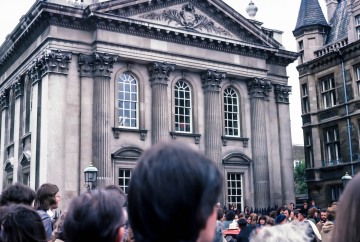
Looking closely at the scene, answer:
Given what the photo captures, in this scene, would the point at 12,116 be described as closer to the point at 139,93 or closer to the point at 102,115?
the point at 102,115

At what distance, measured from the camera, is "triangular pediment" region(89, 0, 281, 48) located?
2519 centimetres

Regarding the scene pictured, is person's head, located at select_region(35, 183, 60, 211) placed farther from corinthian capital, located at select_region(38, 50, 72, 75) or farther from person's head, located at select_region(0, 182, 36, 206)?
corinthian capital, located at select_region(38, 50, 72, 75)

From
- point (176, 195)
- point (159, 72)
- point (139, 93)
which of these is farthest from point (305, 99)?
point (176, 195)

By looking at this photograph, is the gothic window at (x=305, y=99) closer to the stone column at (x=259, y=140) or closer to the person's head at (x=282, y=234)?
the stone column at (x=259, y=140)

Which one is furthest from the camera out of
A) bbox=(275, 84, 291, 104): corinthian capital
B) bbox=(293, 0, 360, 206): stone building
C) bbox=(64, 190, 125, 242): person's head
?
bbox=(293, 0, 360, 206): stone building

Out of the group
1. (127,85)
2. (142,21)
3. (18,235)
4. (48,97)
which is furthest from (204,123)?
(18,235)

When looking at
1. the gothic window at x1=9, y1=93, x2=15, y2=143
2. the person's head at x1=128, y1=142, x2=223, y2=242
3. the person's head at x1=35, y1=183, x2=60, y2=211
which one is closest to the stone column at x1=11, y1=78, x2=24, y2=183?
the gothic window at x1=9, y1=93, x2=15, y2=143

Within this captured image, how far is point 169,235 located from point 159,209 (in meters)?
0.13

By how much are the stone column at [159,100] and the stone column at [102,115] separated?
8.27 feet

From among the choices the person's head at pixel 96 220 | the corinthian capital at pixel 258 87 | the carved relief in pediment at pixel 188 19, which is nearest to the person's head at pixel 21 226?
the person's head at pixel 96 220

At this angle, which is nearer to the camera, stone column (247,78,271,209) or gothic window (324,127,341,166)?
stone column (247,78,271,209)

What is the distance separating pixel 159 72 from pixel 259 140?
7566 mm

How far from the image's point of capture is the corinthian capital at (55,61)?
23.2 m

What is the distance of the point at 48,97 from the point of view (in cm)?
2306
